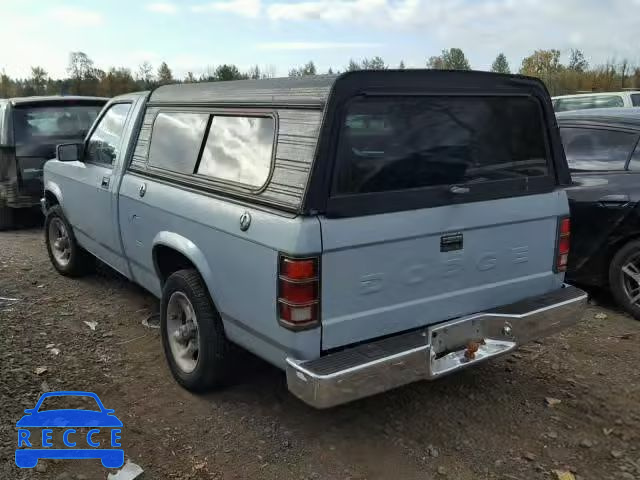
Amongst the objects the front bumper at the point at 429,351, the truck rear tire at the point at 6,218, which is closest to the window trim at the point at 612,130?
the front bumper at the point at 429,351

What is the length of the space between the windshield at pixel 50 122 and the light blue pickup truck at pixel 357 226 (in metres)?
4.82

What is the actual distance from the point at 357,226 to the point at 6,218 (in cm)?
720

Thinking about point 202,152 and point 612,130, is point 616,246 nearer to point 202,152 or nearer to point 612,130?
point 612,130

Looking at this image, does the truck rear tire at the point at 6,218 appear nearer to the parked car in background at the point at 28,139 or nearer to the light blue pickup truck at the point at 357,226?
the parked car in background at the point at 28,139

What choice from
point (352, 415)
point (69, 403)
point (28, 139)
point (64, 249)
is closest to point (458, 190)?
point (352, 415)

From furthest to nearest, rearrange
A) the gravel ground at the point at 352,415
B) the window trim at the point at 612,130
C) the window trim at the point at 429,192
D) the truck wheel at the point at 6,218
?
the truck wheel at the point at 6,218 → the window trim at the point at 612,130 → the gravel ground at the point at 352,415 → the window trim at the point at 429,192

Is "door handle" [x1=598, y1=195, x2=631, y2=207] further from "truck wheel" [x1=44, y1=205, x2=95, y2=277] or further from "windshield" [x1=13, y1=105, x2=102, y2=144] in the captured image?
"windshield" [x1=13, y1=105, x2=102, y2=144]

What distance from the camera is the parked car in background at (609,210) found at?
503 cm

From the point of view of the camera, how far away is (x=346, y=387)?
2803 millimetres

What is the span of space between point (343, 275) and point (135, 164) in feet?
7.26

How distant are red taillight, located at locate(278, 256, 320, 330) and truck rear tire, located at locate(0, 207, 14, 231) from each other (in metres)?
6.97

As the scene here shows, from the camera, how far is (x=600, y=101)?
38.4 ft

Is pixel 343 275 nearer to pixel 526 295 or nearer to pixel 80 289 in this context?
pixel 526 295

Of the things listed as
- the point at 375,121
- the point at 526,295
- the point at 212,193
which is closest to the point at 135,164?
the point at 212,193
